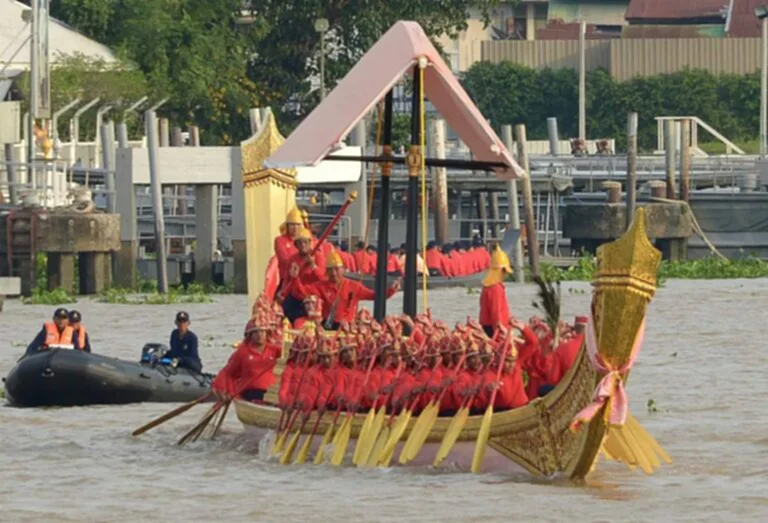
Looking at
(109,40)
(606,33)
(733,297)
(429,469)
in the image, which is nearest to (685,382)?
(429,469)

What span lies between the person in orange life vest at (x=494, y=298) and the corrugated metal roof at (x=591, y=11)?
7063 cm

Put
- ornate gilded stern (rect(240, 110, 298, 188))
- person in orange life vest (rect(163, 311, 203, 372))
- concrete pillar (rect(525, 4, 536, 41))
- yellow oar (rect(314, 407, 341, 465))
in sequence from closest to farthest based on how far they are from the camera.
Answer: yellow oar (rect(314, 407, 341, 465)) < person in orange life vest (rect(163, 311, 203, 372)) < ornate gilded stern (rect(240, 110, 298, 188)) < concrete pillar (rect(525, 4, 536, 41))

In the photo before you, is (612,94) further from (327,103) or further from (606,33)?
(327,103)

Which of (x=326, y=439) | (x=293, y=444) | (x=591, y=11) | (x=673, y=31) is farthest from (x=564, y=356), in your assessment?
(x=591, y=11)

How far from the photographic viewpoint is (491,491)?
1766cm

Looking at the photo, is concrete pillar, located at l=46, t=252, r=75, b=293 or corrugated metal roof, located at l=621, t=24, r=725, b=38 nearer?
concrete pillar, located at l=46, t=252, r=75, b=293

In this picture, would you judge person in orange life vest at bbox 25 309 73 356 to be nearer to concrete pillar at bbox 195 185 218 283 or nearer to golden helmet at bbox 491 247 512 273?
golden helmet at bbox 491 247 512 273

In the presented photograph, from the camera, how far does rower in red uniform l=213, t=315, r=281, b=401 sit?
20516mm

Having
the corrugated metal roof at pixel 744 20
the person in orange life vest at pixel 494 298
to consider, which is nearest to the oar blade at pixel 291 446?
the person in orange life vest at pixel 494 298

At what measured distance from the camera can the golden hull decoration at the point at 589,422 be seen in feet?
53.9

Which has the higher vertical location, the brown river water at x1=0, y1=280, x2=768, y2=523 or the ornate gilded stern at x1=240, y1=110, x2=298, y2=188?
the ornate gilded stern at x1=240, y1=110, x2=298, y2=188

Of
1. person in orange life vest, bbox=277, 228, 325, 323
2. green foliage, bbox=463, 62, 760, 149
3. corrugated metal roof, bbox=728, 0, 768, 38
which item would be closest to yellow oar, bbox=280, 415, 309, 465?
person in orange life vest, bbox=277, 228, 325, 323

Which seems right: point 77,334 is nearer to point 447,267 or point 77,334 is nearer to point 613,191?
point 447,267

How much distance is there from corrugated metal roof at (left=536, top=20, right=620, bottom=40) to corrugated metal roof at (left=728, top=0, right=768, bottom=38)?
439cm
